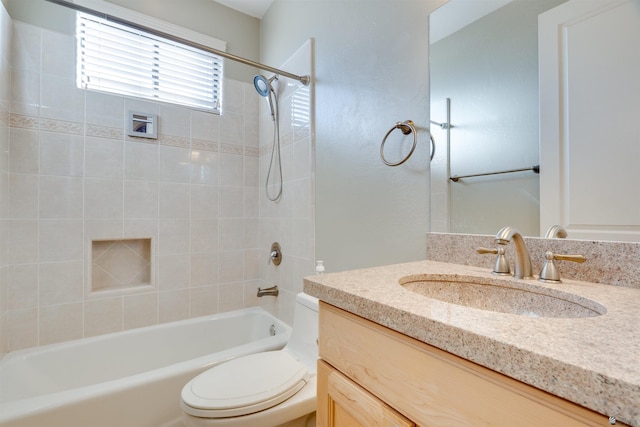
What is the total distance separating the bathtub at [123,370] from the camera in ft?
3.60

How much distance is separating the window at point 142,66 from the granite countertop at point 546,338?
1947mm

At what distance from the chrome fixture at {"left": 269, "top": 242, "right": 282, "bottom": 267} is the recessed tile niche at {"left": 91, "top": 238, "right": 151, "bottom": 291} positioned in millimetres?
826

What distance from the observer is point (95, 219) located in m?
1.75

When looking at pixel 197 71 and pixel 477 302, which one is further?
pixel 197 71

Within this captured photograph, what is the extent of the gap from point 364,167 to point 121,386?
1.38m

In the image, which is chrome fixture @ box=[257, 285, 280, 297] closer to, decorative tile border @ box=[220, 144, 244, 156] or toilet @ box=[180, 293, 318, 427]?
toilet @ box=[180, 293, 318, 427]

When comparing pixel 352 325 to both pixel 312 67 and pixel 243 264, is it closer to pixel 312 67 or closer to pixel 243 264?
pixel 312 67

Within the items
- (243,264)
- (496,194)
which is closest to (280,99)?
(243,264)

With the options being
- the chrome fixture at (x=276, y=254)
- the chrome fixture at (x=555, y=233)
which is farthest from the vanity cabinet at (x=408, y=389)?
the chrome fixture at (x=276, y=254)

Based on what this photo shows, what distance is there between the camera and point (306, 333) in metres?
1.35

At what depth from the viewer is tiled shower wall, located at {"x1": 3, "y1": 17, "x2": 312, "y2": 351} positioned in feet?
5.21

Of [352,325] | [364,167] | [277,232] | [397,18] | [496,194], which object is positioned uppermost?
[397,18]

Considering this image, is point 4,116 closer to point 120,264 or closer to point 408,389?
point 120,264

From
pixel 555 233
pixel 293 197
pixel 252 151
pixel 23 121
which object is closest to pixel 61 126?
pixel 23 121
